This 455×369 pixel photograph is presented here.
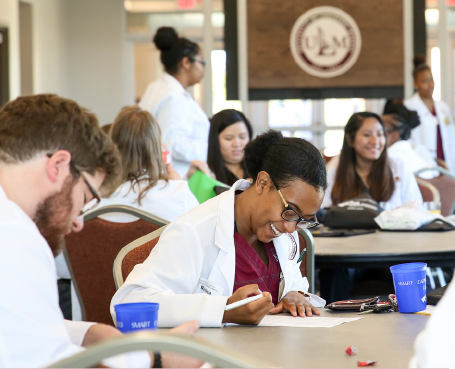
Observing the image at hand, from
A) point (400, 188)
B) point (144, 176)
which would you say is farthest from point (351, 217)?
point (144, 176)

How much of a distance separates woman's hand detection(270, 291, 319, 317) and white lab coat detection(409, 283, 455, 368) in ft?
2.58

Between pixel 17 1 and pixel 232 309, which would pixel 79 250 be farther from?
pixel 17 1

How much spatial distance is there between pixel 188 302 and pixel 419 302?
0.58 meters

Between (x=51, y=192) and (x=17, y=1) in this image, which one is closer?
(x=51, y=192)

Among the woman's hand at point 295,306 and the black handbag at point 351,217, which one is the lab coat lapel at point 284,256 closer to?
the woman's hand at point 295,306

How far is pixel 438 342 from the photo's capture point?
890 mm

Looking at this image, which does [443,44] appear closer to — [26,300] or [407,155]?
[407,155]

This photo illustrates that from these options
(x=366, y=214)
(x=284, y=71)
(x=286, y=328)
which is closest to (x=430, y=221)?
(x=366, y=214)

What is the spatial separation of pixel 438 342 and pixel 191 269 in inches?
35.2

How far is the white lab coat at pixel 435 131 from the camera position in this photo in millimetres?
6149

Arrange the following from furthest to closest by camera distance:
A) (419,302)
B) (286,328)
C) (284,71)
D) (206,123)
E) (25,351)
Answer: (284,71)
(206,123)
(419,302)
(286,328)
(25,351)

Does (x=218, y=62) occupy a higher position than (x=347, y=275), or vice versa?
(x=218, y=62)

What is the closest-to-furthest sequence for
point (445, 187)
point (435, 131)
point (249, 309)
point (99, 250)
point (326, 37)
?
1. point (249, 309)
2. point (99, 250)
3. point (445, 187)
4. point (326, 37)
5. point (435, 131)

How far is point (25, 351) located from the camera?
970mm
